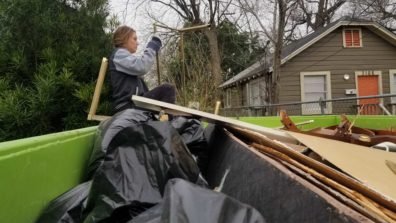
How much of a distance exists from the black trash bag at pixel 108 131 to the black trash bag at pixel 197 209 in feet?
2.74

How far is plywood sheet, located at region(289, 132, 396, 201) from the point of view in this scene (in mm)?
1673

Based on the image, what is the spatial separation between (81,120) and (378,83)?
17265 mm

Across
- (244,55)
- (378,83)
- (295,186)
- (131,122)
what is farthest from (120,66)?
(244,55)

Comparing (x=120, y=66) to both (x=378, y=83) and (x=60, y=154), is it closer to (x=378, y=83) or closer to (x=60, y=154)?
(x=60, y=154)

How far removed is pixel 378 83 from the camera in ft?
61.5

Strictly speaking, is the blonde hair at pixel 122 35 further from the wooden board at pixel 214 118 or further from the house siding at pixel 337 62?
the house siding at pixel 337 62

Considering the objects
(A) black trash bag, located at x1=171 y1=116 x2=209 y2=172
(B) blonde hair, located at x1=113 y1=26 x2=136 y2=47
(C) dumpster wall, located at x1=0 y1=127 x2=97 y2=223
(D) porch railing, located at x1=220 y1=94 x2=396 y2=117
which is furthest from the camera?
(D) porch railing, located at x1=220 y1=94 x2=396 y2=117

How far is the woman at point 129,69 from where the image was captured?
141 inches

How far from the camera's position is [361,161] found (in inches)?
78.3

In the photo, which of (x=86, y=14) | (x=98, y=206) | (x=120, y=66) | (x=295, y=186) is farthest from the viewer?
(x=86, y=14)

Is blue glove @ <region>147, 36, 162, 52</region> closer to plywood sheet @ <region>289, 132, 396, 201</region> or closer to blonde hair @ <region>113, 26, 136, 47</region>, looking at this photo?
blonde hair @ <region>113, 26, 136, 47</region>

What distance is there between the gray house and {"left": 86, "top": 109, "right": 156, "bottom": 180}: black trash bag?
16.0 metres

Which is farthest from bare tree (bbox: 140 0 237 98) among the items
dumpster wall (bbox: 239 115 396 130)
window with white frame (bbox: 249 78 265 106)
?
dumpster wall (bbox: 239 115 396 130)

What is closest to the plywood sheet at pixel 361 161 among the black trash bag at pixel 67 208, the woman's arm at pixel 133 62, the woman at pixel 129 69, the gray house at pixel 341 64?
the black trash bag at pixel 67 208
